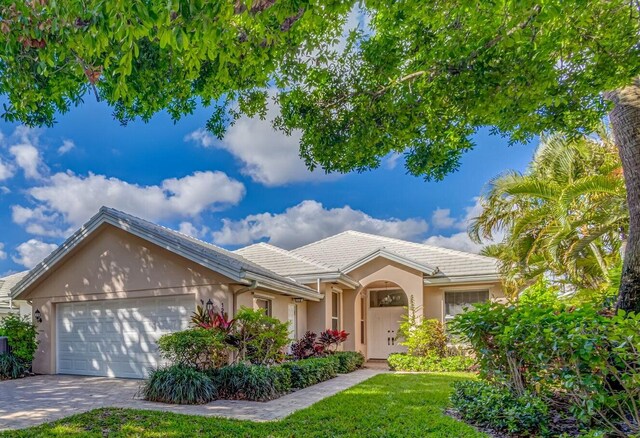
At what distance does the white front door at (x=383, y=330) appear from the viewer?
770 inches

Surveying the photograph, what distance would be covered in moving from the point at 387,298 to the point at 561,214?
32.2 ft

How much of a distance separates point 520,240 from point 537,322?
32.4 feet

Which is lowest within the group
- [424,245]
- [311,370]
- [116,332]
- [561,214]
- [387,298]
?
[311,370]

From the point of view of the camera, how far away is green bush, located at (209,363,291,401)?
31.7 ft

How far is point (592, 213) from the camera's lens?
40.1 feet

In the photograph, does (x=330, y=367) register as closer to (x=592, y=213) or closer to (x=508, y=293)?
(x=508, y=293)

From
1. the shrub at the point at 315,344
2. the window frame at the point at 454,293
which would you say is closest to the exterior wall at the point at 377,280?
the window frame at the point at 454,293

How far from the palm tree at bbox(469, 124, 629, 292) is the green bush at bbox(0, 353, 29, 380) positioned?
616 inches

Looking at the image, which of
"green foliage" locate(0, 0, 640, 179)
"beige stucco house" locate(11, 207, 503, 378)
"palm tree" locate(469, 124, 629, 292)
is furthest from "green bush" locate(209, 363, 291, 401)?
"palm tree" locate(469, 124, 629, 292)

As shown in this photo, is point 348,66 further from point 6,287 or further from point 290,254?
point 6,287

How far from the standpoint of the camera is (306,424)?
23.5 ft

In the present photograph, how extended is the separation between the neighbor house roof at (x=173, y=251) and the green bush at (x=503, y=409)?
19.5 ft

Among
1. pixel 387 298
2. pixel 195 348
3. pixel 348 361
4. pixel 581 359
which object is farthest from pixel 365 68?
pixel 387 298

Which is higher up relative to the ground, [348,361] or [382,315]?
[382,315]
